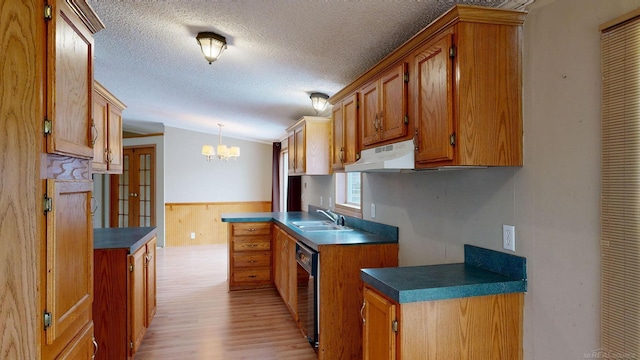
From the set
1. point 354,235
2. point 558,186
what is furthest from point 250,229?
point 558,186

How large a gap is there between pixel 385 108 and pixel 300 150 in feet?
7.13

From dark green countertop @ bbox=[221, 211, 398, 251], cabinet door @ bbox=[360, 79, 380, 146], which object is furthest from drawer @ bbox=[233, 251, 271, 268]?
cabinet door @ bbox=[360, 79, 380, 146]

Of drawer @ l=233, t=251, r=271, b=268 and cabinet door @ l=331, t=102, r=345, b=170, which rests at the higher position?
cabinet door @ l=331, t=102, r=345, b=170

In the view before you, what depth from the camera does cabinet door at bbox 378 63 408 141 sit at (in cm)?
196

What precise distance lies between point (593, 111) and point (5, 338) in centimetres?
216

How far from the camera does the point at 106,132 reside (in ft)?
9.71

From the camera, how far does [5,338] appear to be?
1093mm

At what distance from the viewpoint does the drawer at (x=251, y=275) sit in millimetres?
4386

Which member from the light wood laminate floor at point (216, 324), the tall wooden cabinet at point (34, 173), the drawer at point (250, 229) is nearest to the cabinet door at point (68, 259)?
the tall wooden cabinet at point (34, 173)

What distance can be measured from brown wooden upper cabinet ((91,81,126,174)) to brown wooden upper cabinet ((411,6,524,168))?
2.44 metres

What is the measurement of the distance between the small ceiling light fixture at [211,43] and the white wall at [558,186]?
6.20ft

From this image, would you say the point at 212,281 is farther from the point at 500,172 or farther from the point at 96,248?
the point at 500,172

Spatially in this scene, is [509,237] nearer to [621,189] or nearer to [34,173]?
[621,189]

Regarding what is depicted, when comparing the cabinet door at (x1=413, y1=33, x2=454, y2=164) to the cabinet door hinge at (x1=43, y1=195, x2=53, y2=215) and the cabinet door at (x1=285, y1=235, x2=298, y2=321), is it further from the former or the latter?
the cabinet door at (x1=285, y1=235, x2=298, y2=321)
